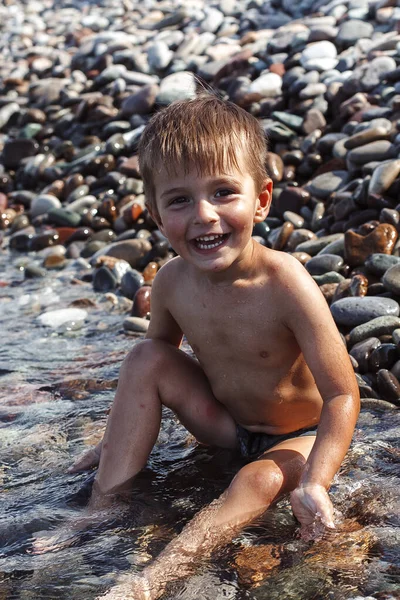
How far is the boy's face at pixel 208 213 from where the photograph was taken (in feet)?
9.36

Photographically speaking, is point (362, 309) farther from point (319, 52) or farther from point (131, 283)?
point (319, 52)

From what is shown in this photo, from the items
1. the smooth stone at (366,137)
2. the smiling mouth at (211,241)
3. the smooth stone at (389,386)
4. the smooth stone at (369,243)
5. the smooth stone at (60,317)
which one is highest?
the smiling mouth at (211,241)

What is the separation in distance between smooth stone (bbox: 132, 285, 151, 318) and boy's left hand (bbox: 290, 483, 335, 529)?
2.88m

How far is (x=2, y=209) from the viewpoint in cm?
891

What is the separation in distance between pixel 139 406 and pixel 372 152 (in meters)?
3.70

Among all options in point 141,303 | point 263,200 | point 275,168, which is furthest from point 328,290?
point 275,168

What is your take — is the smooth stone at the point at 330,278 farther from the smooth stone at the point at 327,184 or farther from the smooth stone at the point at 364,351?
the smooth stone at the point at 327,184

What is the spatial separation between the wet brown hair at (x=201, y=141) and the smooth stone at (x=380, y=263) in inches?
74.0

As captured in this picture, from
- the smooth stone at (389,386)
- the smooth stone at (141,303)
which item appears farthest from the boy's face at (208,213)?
the smooth stone at (141,303)

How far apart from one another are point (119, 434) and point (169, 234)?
74 centimetres

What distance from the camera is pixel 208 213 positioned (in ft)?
9.29

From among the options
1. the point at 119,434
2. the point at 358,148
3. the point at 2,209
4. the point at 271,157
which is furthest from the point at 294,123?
the point at 119,434

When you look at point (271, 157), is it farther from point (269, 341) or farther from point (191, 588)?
point (191, 588)

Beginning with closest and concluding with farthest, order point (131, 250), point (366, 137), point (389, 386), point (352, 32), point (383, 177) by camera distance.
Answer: point (389, 386), point (383, 177), point (366, 137), point (131, 250), point (352, 32)
